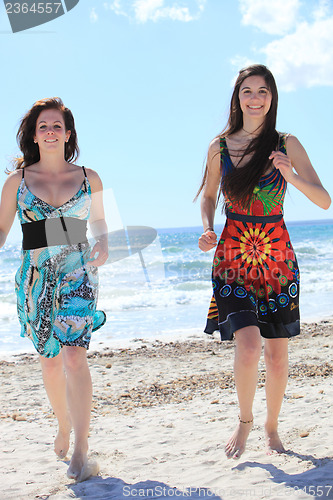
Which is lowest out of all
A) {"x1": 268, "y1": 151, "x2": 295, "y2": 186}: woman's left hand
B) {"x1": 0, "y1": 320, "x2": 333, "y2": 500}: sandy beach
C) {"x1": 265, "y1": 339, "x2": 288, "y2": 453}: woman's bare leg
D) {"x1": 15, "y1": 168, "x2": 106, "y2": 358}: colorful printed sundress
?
{"x1": 0, "y1": 320, "x2": 333, "y2": 500}: sandy beach

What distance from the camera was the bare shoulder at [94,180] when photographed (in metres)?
3.54

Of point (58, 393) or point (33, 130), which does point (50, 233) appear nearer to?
point (33, 130)

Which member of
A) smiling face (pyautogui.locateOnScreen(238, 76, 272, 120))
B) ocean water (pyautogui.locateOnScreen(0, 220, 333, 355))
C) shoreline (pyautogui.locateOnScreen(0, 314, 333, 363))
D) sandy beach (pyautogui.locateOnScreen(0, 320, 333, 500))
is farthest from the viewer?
ocean water (pyautogui.locateOnScreen(0, 220, 333, 355))

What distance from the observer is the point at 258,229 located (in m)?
3.34

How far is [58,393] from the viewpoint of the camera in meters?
3.51

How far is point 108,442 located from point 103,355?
3212mm

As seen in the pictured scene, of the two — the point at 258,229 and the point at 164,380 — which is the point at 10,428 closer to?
the point at 164,380

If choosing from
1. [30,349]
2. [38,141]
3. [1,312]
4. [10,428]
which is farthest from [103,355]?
[1,312]

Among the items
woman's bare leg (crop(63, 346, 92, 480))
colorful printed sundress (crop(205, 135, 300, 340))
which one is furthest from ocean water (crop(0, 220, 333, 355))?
woman's bare leg (crop(63, 346, 92, 480))

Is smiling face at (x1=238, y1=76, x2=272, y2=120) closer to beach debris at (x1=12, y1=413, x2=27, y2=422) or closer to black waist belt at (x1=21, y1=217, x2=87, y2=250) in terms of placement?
black waist belt at (x1=21, y1=217, x2=87, y2=250)

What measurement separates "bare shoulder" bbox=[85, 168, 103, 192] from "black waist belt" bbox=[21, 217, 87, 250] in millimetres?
281

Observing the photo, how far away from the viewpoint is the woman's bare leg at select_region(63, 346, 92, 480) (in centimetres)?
309

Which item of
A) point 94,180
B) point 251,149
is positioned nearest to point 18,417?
point 94,180

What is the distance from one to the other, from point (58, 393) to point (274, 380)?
55.4 inches
